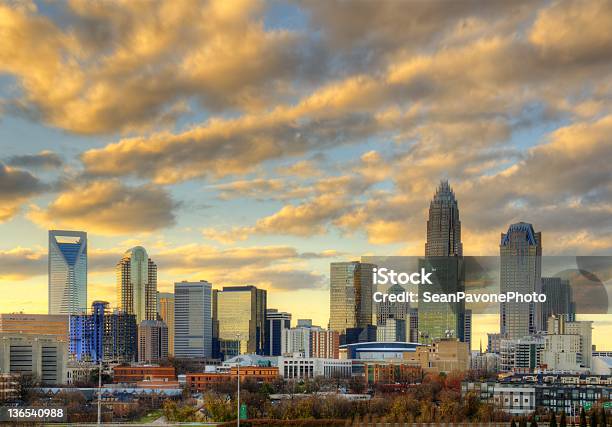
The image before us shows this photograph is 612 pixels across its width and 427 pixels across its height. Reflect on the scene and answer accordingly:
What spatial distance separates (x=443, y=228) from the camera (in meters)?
160

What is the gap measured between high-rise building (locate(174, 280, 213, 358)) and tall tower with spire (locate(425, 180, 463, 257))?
34534 mm

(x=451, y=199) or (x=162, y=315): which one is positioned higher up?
(x=451, y=199)

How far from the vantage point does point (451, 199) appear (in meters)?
164

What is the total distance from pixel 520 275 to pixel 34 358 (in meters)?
45.6

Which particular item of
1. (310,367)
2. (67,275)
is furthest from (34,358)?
(67,275)

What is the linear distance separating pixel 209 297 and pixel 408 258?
114 m

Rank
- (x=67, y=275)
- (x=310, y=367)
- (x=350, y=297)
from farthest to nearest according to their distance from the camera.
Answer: (x=67, y=275) < (x=350, y=297) < (x=310, y=367)

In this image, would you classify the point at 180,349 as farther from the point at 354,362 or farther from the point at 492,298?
the point at 492,298

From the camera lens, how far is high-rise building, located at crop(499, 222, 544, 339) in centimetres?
6718

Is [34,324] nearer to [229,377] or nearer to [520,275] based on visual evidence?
[229,377]

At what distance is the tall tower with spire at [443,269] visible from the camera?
60219 millimetres

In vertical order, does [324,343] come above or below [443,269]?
below

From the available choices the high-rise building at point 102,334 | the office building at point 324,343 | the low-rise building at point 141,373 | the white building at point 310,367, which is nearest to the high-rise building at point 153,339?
the high-rise building at point 102,334

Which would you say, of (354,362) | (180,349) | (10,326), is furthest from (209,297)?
(354,362)
